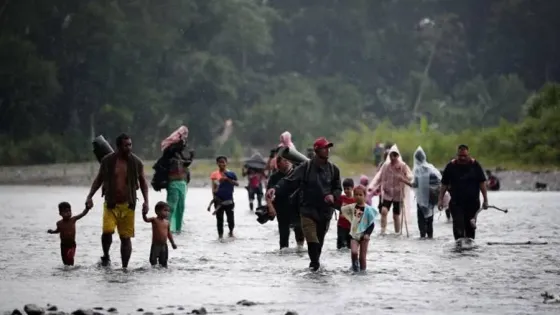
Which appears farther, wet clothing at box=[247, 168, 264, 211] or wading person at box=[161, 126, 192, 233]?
wet clothing at box=[247, 168, 264, 211]

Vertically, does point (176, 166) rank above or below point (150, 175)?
below

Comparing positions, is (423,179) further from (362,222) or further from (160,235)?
(160,235)

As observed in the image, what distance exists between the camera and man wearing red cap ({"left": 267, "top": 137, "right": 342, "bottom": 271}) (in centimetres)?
1714

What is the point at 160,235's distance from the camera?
57.0ft

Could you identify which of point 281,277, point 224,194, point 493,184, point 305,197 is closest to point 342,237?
point 224,194

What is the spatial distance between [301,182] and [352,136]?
47224 mm

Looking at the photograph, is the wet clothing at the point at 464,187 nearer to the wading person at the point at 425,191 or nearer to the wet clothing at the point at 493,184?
the wading person at the point at 425,191

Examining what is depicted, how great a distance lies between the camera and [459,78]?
89812 mm

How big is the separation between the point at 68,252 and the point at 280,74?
2637 inches

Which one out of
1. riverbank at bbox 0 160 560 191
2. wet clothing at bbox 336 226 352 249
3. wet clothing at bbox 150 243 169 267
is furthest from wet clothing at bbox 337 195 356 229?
riverbank at bbox 0 160 560 191

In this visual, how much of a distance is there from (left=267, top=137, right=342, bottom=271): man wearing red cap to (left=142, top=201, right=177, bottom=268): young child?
1.55m

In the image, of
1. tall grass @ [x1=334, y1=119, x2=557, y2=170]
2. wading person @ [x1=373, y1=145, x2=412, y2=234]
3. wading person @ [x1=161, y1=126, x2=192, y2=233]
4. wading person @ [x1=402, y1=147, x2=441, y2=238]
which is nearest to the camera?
wading person @ [x1=161, y1=126, x2=192, y2=233]

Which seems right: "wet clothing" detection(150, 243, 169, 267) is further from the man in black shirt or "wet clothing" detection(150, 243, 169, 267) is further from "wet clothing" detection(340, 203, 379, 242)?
the man in black shirt

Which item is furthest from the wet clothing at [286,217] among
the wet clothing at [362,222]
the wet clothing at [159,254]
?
the wet clothing at [362,222]
